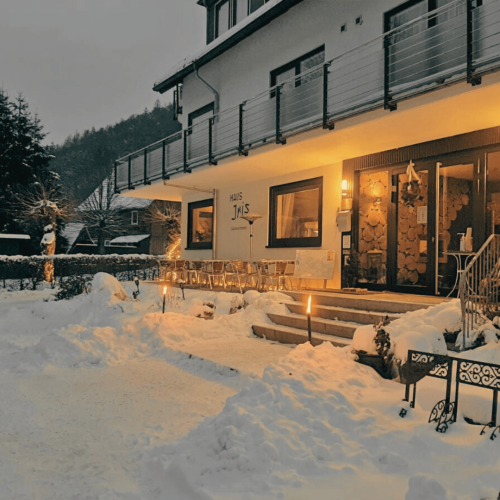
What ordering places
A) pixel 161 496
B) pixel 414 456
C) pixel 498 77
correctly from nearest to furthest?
pixel 161 496
pixel 414 456
pixel 498 77

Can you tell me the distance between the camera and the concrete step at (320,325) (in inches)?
282

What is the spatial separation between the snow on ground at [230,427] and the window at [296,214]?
17.1 feet

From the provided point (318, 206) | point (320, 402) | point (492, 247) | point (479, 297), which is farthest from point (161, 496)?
point (318, 206)

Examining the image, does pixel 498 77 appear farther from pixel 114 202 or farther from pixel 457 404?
pixel 114 202

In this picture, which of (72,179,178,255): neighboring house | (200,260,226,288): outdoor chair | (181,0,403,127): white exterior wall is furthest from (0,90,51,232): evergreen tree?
(200,260,226,288): outdoor chair

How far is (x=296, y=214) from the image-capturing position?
487 inches

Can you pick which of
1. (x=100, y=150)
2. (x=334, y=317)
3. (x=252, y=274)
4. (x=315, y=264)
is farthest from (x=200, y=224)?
(x=100, y=150)

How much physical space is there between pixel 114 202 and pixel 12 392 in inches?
1316

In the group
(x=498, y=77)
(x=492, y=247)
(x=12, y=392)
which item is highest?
(x=498, y=77)

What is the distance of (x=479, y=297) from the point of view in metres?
5.75

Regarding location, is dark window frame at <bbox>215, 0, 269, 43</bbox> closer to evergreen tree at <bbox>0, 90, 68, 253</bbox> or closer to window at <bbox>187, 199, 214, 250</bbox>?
window at <bbox>187, 199, 214, 250</bbox>

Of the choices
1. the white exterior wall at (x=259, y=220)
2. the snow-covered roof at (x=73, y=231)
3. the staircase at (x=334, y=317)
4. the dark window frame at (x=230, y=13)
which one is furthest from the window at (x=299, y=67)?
the snow-covered roof at (x=73, y=231)

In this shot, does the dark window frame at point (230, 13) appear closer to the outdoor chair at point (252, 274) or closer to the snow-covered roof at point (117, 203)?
the outdoor chair at point (252, 274)

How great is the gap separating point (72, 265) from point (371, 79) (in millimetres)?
16144
